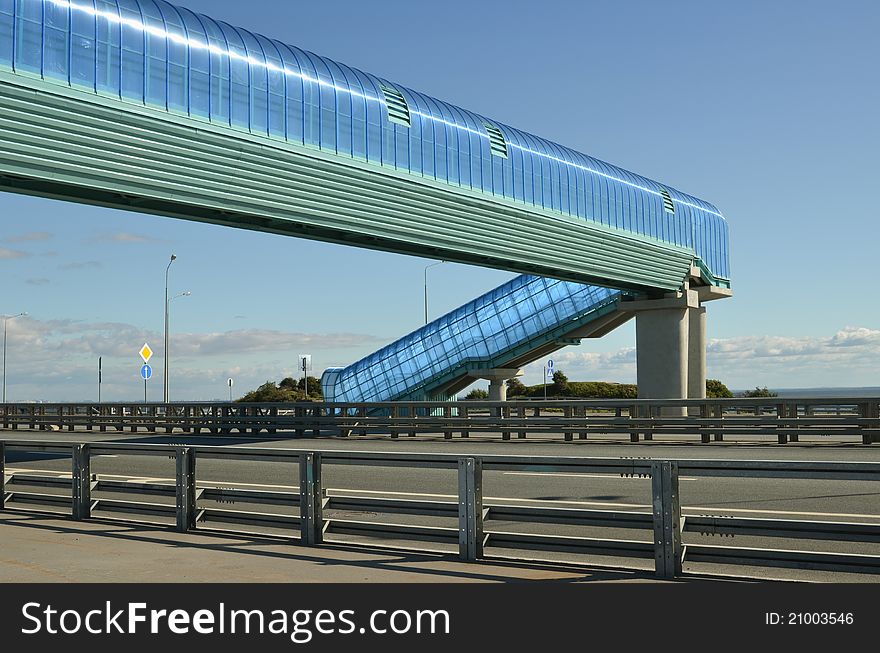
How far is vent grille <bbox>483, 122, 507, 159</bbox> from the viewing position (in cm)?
3619

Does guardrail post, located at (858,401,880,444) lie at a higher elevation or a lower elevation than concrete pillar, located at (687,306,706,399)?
lower

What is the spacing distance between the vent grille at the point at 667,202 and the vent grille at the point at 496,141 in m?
12.8

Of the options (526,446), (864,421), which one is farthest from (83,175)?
(864,421)

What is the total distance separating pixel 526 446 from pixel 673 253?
22665 millimetres

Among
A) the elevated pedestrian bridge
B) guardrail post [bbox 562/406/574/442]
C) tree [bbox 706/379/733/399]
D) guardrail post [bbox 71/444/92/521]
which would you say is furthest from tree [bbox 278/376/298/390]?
guardrail post [bbox 71/444/92/521]

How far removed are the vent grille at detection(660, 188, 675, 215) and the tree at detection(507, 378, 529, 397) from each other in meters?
48.1

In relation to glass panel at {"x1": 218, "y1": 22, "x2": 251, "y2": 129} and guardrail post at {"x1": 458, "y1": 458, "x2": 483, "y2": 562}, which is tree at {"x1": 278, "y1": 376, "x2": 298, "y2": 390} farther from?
guardrail post at {"x1": 458, "y1": 458, "x2": 483, "y2": 562}

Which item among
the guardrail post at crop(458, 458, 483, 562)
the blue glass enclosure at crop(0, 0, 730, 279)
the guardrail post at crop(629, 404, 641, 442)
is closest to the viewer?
the guardrail post at crop(458, 458, 483, 562)

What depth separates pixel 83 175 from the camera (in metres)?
23.0

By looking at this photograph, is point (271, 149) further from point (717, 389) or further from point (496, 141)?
point (717, 389)

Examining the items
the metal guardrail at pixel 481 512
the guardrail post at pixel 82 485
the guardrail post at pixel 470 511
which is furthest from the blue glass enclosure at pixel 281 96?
the guardrail post at pixel 470 511

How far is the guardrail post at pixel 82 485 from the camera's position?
1322cm

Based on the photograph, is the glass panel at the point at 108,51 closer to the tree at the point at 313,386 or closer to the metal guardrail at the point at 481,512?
the metal guardrail at the point at 481,512

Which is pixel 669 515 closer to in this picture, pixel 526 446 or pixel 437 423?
pixel 526 446
